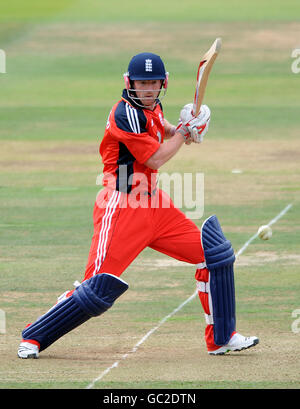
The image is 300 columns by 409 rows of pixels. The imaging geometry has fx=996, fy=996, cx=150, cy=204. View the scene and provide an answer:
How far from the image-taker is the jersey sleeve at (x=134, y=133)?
684 centimetres

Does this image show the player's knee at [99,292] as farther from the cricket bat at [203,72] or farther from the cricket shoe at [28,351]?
the cricket bat at [203,72]

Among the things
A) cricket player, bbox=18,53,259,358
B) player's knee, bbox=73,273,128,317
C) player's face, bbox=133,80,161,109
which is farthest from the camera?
player's face, bbox=133,80,161,109

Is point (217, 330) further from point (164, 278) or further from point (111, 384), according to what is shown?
point (164, 278)

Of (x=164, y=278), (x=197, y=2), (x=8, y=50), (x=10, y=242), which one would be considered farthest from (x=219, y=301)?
(x=197, y=2)

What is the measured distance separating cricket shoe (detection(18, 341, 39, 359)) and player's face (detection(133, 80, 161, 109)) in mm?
1859

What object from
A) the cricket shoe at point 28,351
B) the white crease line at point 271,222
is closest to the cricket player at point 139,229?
the cricket shoe at point 28,351

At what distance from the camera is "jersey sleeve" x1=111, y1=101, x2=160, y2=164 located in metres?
6.84

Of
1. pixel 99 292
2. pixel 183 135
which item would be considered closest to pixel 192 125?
pixel 183 135

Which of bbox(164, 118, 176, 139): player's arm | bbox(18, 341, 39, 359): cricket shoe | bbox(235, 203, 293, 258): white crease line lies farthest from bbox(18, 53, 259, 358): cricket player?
bbox(235, 203, 293, 258): white crease line

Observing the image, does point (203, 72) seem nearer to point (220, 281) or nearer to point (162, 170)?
point (220, 281)

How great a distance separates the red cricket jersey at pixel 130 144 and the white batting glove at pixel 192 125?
0.18 meters

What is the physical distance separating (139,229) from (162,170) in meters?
8.61

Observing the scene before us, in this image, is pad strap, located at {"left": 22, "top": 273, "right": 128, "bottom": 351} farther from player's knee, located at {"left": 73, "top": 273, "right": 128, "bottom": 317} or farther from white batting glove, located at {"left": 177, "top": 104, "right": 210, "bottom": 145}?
white batting glove, located at {"left": 177, "top": 104, "right": 210, "bottom": 145}

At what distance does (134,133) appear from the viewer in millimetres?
6852
